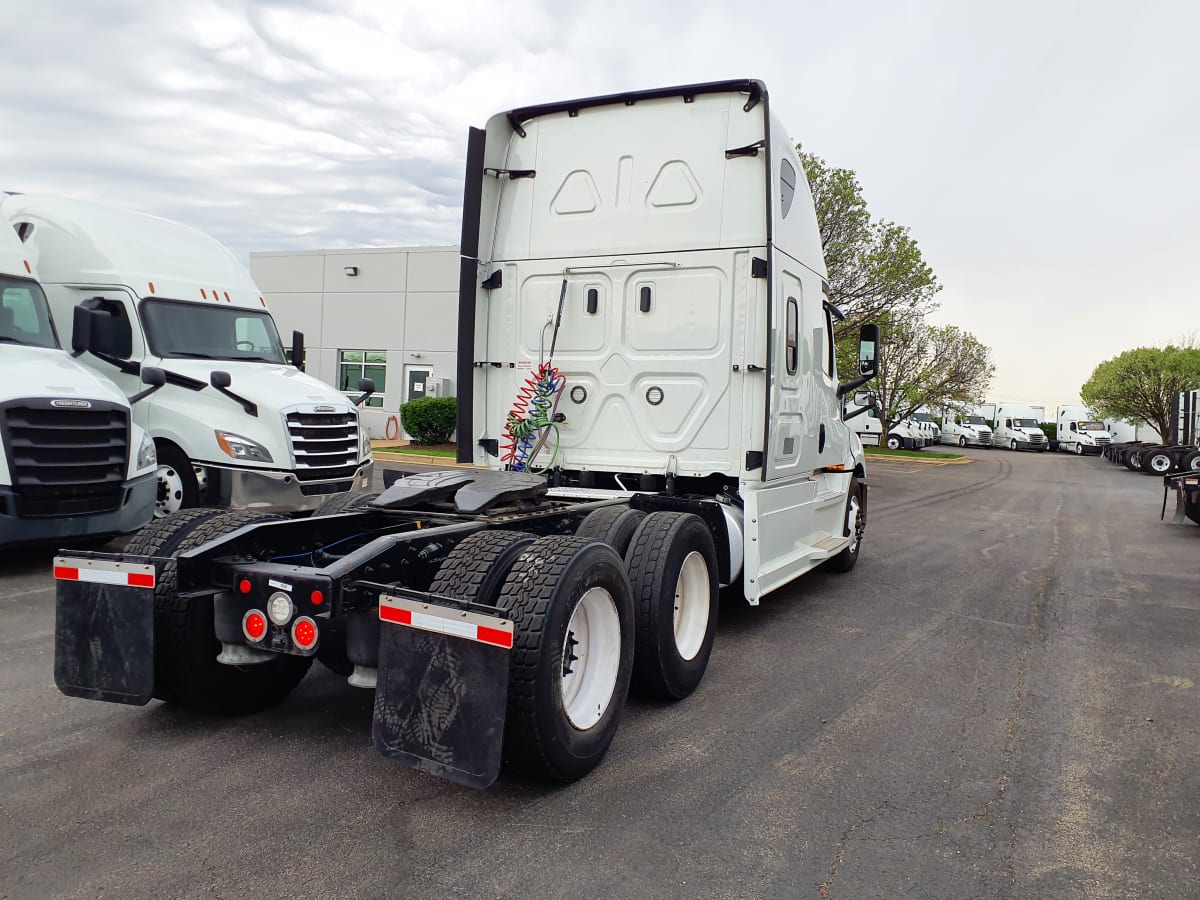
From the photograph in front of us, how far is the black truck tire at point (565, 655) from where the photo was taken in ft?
11.2

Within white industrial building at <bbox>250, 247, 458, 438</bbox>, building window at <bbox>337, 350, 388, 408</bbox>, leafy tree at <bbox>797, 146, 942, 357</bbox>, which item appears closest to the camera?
leafy tree at <bbox>797, 146, 942, 357</bbox>

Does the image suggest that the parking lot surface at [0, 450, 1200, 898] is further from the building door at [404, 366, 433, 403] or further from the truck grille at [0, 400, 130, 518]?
the building door at [404, 366, 433, 403]

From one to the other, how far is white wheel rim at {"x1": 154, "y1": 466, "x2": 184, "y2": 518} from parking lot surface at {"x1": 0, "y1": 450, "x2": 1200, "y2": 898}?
2.66 metres

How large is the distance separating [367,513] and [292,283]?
2626 centimetres

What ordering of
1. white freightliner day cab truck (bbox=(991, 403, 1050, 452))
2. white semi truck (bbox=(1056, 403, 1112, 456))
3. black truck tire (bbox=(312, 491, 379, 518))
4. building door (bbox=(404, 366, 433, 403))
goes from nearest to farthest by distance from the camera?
1. black truck tire (bbox=(312, 491, 379, 518))
2. building door (bbox=(404, 366, 433, 403))
3. white semi truck (bbox=(1056, 403, 1112, 456))
4. white freightliner day cab truck (bbox=(991, 403, 1050, 452))

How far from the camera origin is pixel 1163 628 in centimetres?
713

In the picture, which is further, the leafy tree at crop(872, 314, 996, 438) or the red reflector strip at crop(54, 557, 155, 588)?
the leafy tree at crop(872, 314, 996, 438)

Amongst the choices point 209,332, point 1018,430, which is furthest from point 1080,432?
point 209,332

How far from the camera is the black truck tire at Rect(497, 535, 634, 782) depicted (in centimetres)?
342

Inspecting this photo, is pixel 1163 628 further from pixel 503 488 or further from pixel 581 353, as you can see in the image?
pixel 503 488

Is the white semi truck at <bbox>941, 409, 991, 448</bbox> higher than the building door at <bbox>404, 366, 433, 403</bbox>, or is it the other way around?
the building door at <bbox>404, 366, 433, 403</bbox>

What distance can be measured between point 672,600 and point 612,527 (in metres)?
0.54

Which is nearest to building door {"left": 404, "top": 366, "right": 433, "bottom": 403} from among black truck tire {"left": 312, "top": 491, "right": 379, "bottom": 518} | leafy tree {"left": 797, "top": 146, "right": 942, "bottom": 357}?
leafy tree {"left": 797, "top": 146, "right": 942, "bottom": 357}

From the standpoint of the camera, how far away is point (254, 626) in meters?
3.71
